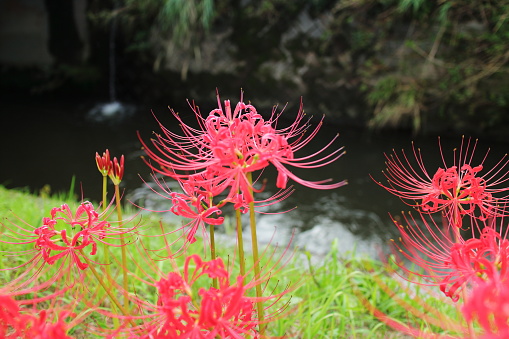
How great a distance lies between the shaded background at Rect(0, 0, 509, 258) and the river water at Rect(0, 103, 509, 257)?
2cm

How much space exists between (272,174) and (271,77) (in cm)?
251

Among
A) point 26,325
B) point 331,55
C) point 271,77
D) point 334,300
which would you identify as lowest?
point 334,300

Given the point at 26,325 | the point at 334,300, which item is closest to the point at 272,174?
the point at 334,300

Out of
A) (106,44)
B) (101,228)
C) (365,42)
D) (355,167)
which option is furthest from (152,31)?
(101,228)

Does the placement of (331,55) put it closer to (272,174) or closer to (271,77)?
(271,77)

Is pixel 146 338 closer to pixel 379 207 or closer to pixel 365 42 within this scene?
pixel 379 207

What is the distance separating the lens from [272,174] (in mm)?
5152

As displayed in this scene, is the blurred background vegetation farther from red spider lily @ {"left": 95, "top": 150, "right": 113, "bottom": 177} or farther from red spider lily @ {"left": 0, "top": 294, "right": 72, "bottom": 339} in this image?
red spider lily @ {"left": 0, "top": 294, "right": 72, "bottom": 339}

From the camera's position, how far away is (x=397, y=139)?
20.5 ft

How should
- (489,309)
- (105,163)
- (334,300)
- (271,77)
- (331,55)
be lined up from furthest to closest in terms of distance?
1. (271,77)
2. (331,55)
3. (334,300)
4. (105,163)
5. (489,309)

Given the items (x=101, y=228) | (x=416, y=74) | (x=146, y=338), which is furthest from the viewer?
(x=416, y=74)

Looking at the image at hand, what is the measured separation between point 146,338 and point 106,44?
927cm

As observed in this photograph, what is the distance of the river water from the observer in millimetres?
4523

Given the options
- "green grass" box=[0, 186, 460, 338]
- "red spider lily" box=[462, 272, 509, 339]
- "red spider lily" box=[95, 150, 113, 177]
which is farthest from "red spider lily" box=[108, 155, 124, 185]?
"red spider lily" box=[462, 272, 509, 339]
